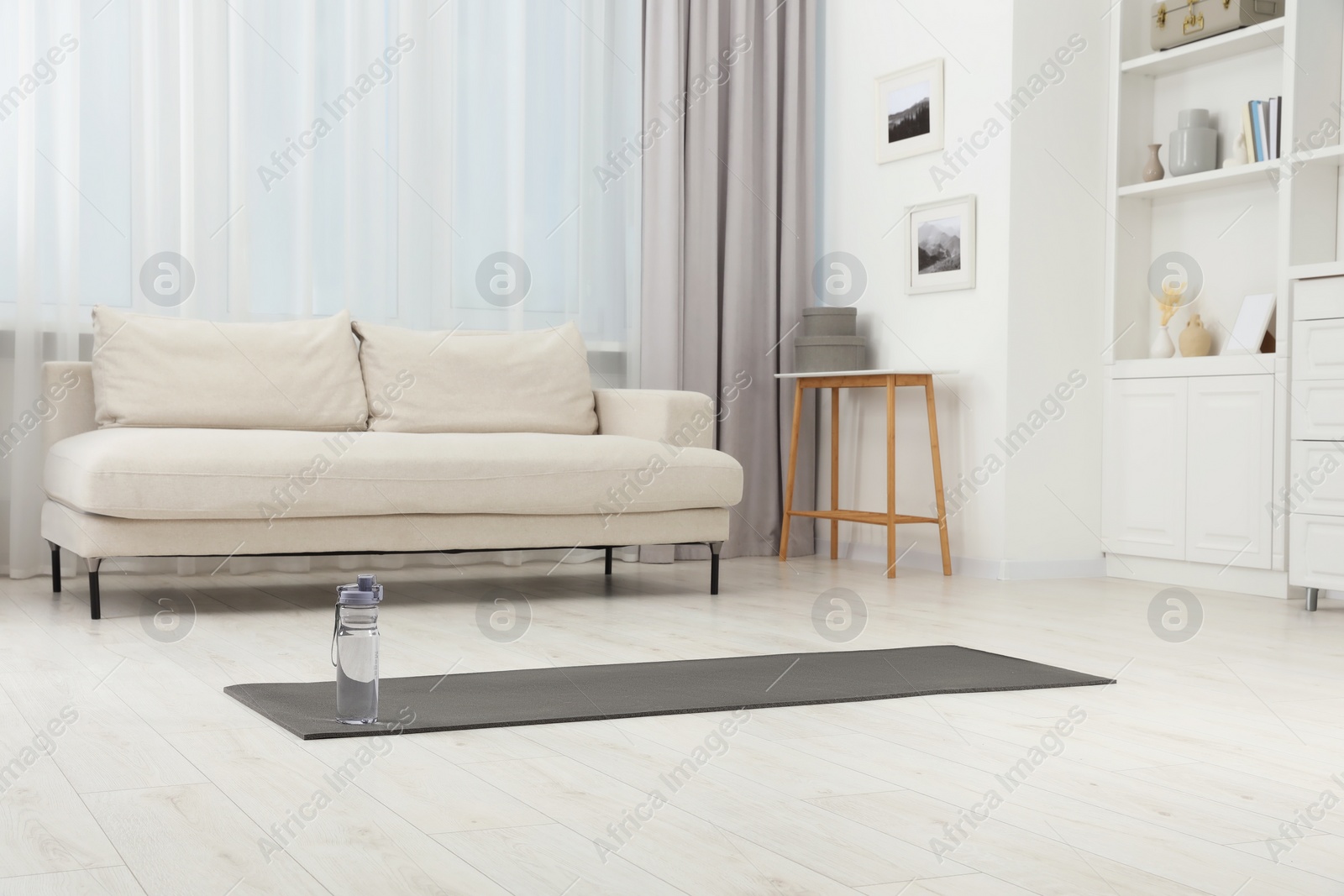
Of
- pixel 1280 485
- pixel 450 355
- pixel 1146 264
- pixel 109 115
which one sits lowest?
pixel 1280 485

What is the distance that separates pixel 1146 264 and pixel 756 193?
4.81 feet

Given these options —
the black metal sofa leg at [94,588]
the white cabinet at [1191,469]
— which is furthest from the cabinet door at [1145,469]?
the black metal sofa leg at [94,588]

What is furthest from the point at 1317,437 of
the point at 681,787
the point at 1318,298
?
the point at 681,787

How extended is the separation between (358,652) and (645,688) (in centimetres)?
60

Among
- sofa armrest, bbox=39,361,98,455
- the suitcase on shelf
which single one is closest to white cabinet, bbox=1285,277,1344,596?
the suitcase on shelf

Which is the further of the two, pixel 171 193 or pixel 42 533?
pixel 171 193

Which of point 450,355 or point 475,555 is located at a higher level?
point 450,355

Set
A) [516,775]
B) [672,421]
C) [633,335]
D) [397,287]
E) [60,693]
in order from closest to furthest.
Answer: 1. [516,775]
2. [60,693]
3. [672,421]
4. [397,287]
5. [633,335]

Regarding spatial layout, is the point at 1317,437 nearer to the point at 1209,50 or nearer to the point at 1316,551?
the point at 1316,551

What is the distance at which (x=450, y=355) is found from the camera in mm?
4273

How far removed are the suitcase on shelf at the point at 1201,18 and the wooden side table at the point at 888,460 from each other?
1.37m

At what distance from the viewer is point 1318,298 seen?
3783mm

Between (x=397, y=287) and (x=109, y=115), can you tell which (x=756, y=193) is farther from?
(x=109, y=115)

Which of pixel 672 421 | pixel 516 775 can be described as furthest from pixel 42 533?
pixel 516 775
